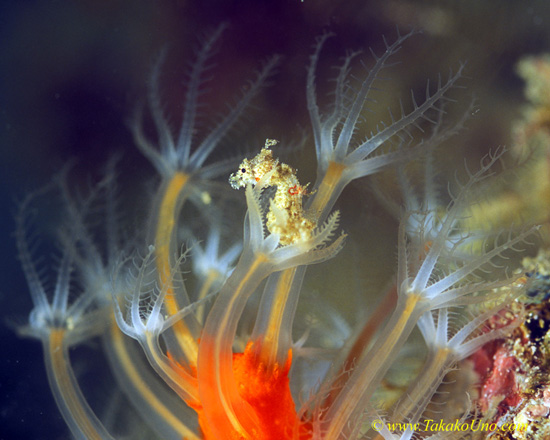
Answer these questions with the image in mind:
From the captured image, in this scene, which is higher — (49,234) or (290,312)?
(49,234)

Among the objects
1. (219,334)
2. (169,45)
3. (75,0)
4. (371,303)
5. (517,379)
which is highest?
(75,0)

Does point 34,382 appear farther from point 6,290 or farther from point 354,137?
point 354,137

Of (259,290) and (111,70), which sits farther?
(111,70)

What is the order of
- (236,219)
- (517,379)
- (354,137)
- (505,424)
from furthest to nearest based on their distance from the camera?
(236,219) < (354,137) < (517,379) < (505,424)

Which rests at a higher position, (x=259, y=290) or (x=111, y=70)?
(x=111, y=70)

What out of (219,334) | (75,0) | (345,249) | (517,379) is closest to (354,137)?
(345,249)
